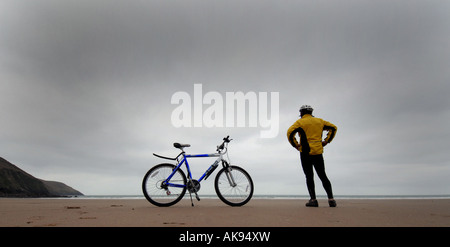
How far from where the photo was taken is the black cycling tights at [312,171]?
5.90m

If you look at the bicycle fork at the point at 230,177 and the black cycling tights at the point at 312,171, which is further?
the bicycle fork at the point at 230,177

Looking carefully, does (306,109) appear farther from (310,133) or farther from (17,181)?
(17,181)

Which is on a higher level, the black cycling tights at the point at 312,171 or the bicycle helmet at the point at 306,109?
the bicycle helmet at the point at 306,109

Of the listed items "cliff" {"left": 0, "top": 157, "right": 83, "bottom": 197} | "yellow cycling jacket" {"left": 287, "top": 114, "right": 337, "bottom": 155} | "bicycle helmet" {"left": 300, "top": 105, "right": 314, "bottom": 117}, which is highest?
"bicycle helmet" {"left": 300, "top": 105, "right": 314, "bottom": 117}

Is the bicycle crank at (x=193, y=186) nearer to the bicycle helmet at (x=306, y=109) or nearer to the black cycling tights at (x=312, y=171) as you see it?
the black cycling tights at (x=312, y=171)

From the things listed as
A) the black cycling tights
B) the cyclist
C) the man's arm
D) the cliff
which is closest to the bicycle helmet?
the cyclist

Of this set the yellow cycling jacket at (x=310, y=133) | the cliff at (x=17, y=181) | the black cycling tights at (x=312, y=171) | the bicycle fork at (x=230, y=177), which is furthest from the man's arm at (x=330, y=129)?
the cliff at (x=17, y=181)

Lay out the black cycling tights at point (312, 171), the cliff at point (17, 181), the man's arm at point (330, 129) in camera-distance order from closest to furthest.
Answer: the black cycling tights at point (312, 171), the man's arm at point (330, 129), the cliff at point (17, 181)

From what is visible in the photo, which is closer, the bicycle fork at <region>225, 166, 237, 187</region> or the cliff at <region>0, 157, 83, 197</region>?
the bicycle fork at <region>225, 166, 237, 187</region>

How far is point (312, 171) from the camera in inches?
238

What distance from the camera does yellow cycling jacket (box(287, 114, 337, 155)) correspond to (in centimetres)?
596

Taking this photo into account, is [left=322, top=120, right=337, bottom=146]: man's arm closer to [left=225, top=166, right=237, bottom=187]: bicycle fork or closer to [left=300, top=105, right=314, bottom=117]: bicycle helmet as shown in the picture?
[left=300, top=105, right=314, bottom=117]: bicycle helmet
